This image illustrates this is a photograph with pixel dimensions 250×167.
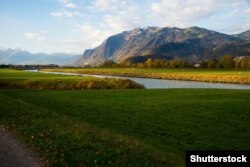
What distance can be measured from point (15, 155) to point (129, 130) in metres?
14.4

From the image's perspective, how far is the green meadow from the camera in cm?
1794

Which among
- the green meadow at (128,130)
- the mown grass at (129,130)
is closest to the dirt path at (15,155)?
the green meadow at (128,130)

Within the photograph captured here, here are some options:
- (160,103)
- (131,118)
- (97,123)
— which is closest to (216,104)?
(160,103)

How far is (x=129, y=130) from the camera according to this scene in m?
30.3

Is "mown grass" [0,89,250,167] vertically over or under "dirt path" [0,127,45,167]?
under

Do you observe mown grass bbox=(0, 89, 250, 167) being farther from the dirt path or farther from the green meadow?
the dirt path

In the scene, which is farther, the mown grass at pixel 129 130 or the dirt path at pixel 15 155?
the mown grass at pixel 129 130

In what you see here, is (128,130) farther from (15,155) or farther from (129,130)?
(15,155)

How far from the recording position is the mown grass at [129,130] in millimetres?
17969

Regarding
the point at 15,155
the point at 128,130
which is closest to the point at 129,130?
the point at 128,130

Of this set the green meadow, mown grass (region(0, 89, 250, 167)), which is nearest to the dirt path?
the green meadow

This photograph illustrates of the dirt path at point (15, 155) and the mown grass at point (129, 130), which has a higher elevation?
the dirt path at point (15, 155)

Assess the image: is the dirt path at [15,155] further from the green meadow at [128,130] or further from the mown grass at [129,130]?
the mown grass at [129,130]

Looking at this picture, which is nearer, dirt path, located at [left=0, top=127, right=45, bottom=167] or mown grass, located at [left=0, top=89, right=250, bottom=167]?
dirt path, located at [left=0, top=127, right=45, bottom=167]
